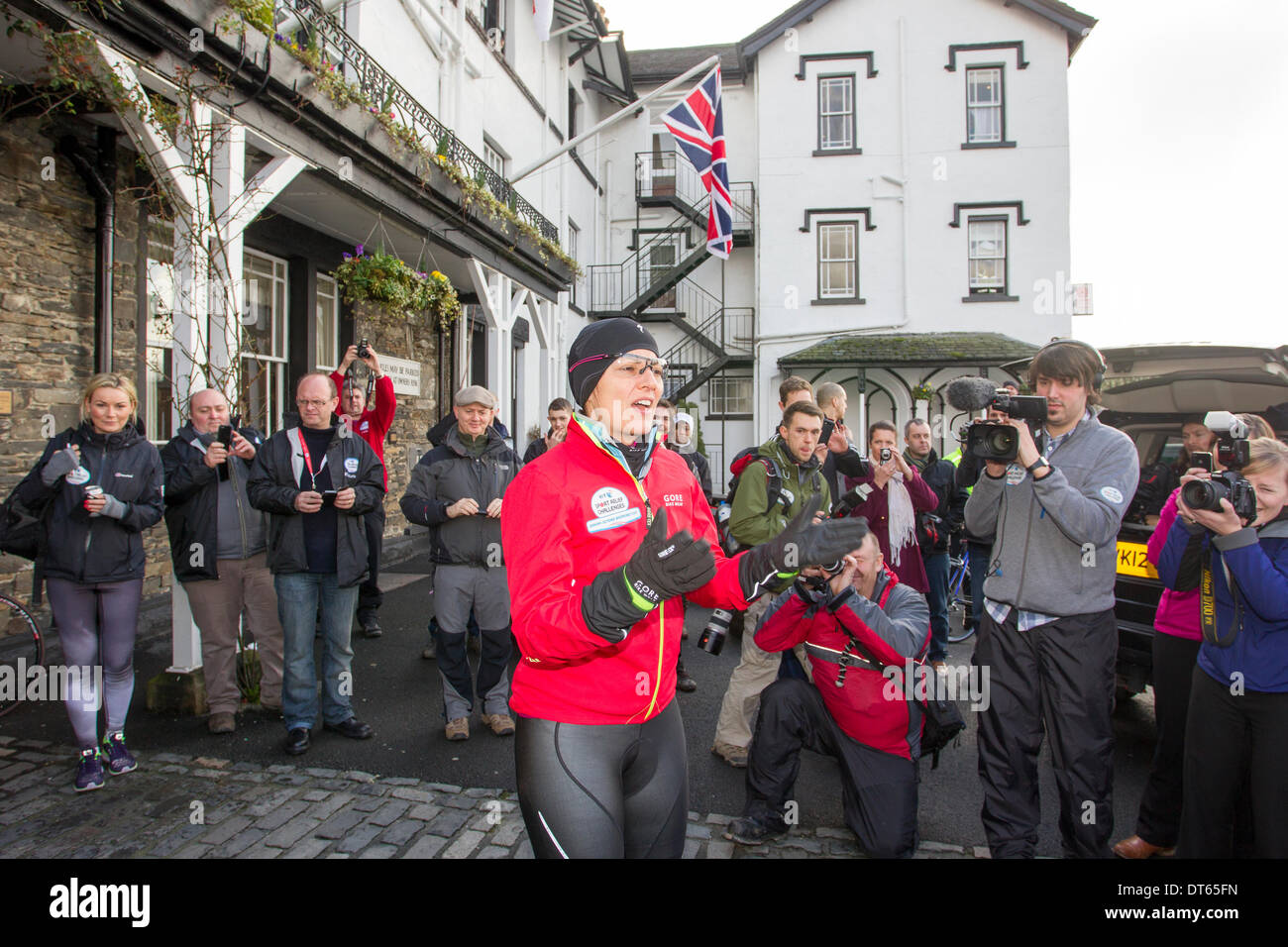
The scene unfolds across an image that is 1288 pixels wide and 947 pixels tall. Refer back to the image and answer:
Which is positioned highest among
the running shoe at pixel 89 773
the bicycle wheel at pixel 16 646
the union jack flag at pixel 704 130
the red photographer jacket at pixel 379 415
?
the union jack flag at pixel 704 130

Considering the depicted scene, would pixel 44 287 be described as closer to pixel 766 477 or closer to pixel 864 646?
pixel 766 477

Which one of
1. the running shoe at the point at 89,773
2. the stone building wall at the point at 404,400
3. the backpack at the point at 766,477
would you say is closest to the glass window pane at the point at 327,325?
the stone building wall at the point at 404,400

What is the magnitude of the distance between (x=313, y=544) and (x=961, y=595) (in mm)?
6032

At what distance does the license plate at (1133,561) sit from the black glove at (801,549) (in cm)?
333

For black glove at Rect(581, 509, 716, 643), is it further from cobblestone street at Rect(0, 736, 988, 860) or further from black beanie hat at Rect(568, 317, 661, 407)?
cobblestone street at Rect(0, 736, 988, 860)

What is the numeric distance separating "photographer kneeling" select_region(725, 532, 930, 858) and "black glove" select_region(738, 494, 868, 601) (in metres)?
1.26

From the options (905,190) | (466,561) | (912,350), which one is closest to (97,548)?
(466,561)

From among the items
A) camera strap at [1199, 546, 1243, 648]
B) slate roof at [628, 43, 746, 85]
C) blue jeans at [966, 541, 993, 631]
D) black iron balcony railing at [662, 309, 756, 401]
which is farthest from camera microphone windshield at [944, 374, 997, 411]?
slate roof at [628, 43, 746, 85]

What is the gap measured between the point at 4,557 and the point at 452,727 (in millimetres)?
3828

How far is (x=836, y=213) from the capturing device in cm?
1816

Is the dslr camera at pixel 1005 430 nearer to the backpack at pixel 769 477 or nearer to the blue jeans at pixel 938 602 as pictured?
the backpack at pixel 769 477

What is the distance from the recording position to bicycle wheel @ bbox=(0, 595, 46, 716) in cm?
500

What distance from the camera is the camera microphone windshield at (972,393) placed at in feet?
10.3

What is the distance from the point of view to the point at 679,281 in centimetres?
1989
